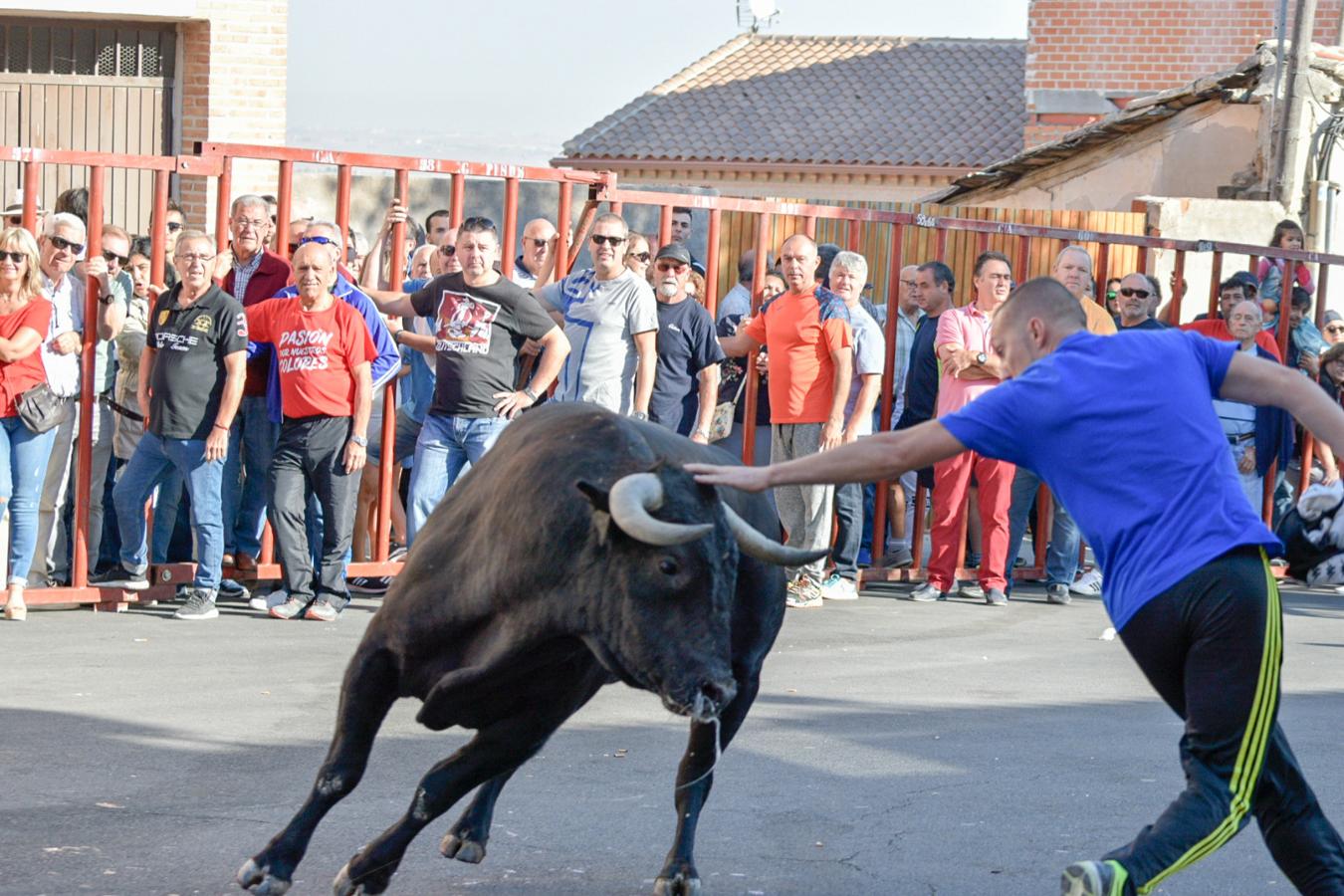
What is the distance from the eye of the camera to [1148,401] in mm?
4500

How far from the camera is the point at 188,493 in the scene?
997 cm

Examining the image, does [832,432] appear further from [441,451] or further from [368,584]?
[368,584]

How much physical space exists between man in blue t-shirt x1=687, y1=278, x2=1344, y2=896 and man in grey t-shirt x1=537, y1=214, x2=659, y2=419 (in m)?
5.48

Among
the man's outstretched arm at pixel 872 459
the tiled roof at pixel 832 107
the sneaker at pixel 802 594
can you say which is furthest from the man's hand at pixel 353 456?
the tiled roof at pixel 832 107

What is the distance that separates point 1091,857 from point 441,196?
12.6 m

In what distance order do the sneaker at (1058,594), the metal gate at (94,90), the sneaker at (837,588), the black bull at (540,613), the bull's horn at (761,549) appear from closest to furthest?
the black bull at (540,613), the bull's horn at (761,549), the sneaker at (837,588), the sneaker at (1058,594), the metal gate at (94,90)

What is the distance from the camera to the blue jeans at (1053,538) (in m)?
11.6

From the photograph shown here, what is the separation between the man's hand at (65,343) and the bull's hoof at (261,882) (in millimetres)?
5312

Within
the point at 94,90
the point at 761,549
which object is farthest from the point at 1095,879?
the point at 94,90

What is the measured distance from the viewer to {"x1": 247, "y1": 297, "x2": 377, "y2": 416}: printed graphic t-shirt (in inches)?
384

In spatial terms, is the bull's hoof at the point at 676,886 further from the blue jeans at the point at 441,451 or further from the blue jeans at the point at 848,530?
the blue jeans at the point at 848,530

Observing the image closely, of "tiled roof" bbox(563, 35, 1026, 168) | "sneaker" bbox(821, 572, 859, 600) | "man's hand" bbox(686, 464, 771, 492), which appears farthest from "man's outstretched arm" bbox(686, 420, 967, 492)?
"tiled roof" bbox(563, 35, 1026, 168)

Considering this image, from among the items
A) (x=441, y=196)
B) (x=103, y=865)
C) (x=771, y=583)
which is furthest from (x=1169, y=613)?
(x=441, y=196)

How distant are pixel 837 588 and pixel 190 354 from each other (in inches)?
166
